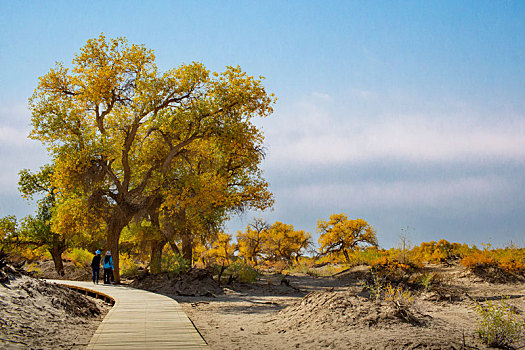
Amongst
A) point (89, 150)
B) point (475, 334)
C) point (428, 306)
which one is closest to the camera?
point (475, 334)

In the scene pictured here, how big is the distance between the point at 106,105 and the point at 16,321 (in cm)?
1501

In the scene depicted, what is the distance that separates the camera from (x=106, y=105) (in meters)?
20.8

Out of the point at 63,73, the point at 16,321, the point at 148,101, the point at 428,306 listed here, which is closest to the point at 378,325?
the point at 428,306

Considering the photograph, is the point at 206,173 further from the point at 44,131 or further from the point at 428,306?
the point at 428,306

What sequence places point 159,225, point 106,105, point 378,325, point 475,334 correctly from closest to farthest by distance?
point 475,334, point 378,325, point 106,105, point 159,225

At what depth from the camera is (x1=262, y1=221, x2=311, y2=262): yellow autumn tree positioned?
43.2m

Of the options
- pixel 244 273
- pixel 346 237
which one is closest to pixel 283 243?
pixel 346 237

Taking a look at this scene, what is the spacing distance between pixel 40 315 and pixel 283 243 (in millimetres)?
36665

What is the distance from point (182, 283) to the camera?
1695cm

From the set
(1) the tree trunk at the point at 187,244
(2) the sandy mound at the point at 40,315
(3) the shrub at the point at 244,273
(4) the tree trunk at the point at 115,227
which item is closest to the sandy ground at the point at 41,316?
(2) the sandy mound at the point at 40,315

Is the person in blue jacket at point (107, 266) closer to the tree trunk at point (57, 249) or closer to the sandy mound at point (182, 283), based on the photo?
the sandy mound at point (182, 283)

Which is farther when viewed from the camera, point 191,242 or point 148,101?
point 191,242

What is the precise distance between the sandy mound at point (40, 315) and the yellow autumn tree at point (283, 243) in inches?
1295

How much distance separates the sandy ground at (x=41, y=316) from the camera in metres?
6.95
